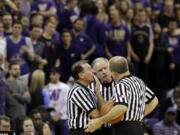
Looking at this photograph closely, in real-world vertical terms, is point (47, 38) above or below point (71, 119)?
above

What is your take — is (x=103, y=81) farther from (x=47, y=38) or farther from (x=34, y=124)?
(x=47, y=38)

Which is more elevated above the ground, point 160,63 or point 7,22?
point 7,22

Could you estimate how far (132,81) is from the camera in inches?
287

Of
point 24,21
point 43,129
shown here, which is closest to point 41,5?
point 24,21

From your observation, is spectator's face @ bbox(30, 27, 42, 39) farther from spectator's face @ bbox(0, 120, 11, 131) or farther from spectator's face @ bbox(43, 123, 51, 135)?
spectator's face @ bbox(0, 120, 11, 131)

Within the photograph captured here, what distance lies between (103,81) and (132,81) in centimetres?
64

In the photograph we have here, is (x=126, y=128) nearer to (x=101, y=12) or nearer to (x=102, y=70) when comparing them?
(x=102, y=70)

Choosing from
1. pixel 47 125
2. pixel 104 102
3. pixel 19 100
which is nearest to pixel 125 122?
pixel 104 102

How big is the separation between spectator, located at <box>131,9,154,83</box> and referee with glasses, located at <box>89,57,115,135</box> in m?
6.72

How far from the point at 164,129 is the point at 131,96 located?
202 inches

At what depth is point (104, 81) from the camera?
25.6 feet

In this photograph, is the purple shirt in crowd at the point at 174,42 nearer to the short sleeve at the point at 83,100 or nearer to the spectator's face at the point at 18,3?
the spectator's face at the point at 18,3

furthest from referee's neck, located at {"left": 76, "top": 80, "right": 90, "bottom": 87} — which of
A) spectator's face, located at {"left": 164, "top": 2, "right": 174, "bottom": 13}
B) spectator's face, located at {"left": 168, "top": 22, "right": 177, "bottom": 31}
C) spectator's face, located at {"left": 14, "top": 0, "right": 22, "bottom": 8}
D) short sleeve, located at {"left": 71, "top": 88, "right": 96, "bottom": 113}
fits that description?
spectator's face, located at {"left": 164, "top": 2, "right": 174, "bottom": 13}

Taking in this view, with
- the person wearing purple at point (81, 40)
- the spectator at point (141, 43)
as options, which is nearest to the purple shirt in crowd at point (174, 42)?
the spectator at point (141, 43)
